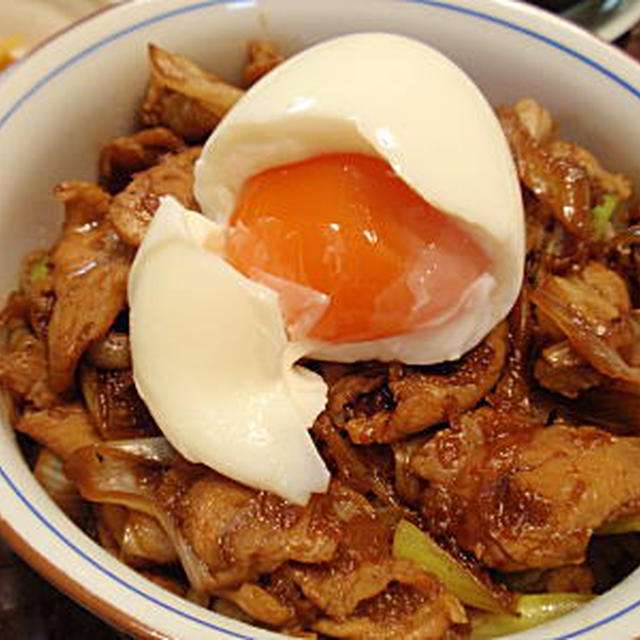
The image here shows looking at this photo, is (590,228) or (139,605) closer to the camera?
(139,605)

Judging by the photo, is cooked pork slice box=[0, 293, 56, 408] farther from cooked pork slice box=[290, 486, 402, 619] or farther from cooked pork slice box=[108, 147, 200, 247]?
cooked pork slice box=[290, 486, 402, 619]

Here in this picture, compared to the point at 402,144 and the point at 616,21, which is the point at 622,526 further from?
the point at 616,21

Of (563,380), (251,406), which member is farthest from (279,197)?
(563,380)

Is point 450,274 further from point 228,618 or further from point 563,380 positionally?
point 228,618

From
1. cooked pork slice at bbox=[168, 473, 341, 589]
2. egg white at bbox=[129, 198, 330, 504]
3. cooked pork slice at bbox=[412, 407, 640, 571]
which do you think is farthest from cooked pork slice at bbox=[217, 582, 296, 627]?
cooked pork slice at bbox=[412, 407, 640, 571]

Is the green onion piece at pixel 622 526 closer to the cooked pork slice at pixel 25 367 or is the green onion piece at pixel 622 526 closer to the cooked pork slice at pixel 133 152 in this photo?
the cooked pork slice at pixel 25 367

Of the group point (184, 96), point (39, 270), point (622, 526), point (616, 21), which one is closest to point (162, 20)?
point (184, 96)

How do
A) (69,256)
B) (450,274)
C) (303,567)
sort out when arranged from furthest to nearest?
(69,256), (450,274), (303,567)
